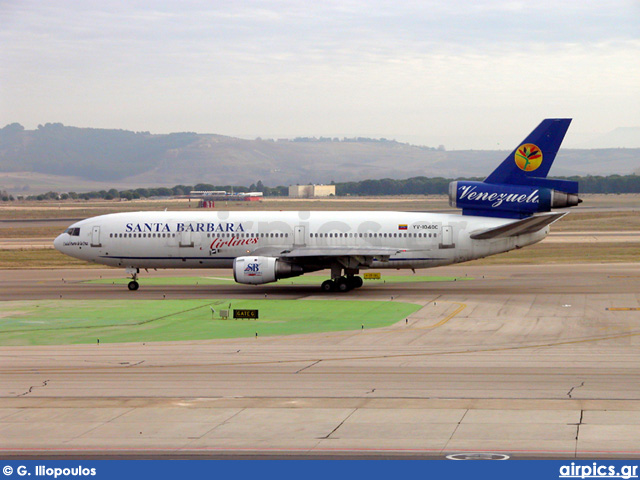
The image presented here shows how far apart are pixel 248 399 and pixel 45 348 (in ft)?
38.1

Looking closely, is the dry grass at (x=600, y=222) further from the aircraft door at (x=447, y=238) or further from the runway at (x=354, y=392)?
the runway at (x=354, y=392)

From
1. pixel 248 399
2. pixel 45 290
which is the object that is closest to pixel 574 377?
pixel 248 399

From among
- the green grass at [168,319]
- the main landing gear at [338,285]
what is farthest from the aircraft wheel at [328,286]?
the green grass at [168,319]

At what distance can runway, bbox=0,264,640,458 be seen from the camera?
17.4 meters

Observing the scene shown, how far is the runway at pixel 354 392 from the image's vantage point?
1744cm

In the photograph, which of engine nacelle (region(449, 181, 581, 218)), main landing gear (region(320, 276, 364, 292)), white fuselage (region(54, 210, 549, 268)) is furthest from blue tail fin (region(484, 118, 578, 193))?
main landing gear (region(320, 276, 364, 292))

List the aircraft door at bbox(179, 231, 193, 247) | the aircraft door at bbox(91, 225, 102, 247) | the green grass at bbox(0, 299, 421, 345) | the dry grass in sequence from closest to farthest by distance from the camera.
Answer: the green grass at bbox(0, 299, 421, 345) → the aircraft door at bbox(179, 231, 193, 247) → the aircraft door at bbox(91, 225, 102, 247) → the dry grass

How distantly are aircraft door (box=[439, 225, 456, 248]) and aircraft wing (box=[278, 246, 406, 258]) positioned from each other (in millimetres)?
2262

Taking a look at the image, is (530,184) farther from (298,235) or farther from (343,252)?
(298,235)

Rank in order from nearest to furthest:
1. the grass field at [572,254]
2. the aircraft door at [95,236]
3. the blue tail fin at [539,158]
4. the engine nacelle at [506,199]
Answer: the blue tail fin at [539,158], the engine nacelle at [506,199], the aircraft door at [95,236], the grass field at [572,254]

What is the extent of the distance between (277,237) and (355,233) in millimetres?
4515

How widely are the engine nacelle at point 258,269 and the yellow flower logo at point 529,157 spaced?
14.4m

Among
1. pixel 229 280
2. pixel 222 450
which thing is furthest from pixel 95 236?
pixel 222 450

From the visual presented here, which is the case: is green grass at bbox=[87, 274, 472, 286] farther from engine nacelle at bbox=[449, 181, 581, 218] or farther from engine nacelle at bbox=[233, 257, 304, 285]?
engine nacelle at bbox=[233, 257, 304, 285]
